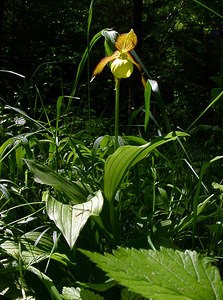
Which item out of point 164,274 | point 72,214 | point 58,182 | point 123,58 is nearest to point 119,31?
point 123,58

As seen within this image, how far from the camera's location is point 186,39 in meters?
6.46

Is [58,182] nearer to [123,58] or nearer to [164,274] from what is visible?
[123,58]

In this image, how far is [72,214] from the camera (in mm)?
934

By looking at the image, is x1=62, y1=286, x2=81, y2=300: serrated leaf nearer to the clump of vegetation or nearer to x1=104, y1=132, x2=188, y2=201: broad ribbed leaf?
the clump of vegetation

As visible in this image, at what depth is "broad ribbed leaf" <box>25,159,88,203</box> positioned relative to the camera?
1.03 metres

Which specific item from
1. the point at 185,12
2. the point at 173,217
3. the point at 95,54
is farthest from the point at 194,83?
the point at 173,217

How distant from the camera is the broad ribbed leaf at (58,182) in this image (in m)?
1.03

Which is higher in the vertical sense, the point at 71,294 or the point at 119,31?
the point at 71,294

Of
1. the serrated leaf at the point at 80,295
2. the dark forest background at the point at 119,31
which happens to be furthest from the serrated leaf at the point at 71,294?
the dark forest background at the point at 119,31

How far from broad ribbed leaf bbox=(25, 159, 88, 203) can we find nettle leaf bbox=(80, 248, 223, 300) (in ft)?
1.72

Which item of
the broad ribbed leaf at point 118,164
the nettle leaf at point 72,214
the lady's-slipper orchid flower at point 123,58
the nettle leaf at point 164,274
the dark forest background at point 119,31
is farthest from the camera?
the dark forest background at point 119,31

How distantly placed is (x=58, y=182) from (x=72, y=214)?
0.37ft

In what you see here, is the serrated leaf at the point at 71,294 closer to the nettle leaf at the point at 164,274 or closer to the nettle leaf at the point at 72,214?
the nettle leaf at the point at 72,214

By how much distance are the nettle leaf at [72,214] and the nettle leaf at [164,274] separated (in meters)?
0.37
